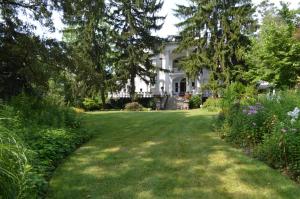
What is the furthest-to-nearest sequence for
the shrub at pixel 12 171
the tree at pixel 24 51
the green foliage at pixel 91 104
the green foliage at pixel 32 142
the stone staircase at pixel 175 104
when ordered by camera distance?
the stone staircase at pixel 175 104
the green foliage at pixel 91 104
the tree at pixel 24 51
the green foliage at pixel 32 142
the shrub at pixel 12 171

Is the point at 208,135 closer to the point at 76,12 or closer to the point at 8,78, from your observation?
the point at 76,12

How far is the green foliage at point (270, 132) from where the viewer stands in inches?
237

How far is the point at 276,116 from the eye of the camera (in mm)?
7172

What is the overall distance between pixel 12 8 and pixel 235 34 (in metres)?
20.3

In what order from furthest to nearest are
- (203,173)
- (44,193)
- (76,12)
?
1. (76,12)
2. (203,173)
3. (44,193)

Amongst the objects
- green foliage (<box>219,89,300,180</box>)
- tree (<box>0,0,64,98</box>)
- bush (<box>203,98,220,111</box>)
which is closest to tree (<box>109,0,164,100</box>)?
bush (<box>203,98,220,111</box>)

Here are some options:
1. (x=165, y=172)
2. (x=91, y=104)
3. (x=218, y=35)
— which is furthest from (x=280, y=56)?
(x=165, y=172)

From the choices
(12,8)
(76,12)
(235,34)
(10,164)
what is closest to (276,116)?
(10,164)

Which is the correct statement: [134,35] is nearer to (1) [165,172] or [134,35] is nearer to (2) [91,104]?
(2) [91,104]

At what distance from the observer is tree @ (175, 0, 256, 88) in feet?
94.1

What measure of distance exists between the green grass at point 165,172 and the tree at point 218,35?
2077 centimetres

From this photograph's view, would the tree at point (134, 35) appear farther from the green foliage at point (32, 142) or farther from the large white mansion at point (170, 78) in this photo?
the green foliage at point (32, 142)

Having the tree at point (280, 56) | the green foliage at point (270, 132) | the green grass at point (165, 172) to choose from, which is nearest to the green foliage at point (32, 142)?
the green grass at point (165, 172)

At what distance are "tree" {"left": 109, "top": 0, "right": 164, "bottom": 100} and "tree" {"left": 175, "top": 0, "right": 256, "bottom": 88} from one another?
10.5 ft
